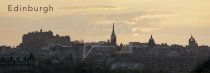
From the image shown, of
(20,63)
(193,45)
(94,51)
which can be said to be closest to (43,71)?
(20,63)

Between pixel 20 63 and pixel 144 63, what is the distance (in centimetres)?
2961

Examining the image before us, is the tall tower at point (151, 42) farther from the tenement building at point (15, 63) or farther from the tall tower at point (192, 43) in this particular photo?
the tenement building at point (15, 63)

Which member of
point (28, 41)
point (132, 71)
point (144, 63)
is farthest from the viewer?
point (28, 41)

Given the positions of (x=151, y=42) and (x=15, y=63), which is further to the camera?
(x=151, y=42)

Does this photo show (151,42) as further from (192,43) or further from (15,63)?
(15,63)

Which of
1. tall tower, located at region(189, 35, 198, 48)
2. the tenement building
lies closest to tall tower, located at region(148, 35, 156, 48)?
tall tower, located at region(189, 35, 198, 48)

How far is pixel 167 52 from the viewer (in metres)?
151

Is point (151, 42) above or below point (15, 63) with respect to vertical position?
above

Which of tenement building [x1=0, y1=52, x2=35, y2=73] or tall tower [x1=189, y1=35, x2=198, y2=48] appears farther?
tall tower [x1=189, y1=35, x2=198, y2=48]

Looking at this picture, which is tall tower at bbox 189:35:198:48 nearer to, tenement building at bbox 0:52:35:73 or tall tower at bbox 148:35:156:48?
tall tower at bbox 148:35:156:48

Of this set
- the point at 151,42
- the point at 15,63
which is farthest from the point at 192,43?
the point at 15,63

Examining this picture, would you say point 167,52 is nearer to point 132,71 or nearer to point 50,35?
point 50,35

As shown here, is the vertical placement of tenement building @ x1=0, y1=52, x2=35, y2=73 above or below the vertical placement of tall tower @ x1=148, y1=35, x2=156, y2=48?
below

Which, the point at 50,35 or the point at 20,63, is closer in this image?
the point at 20,63
